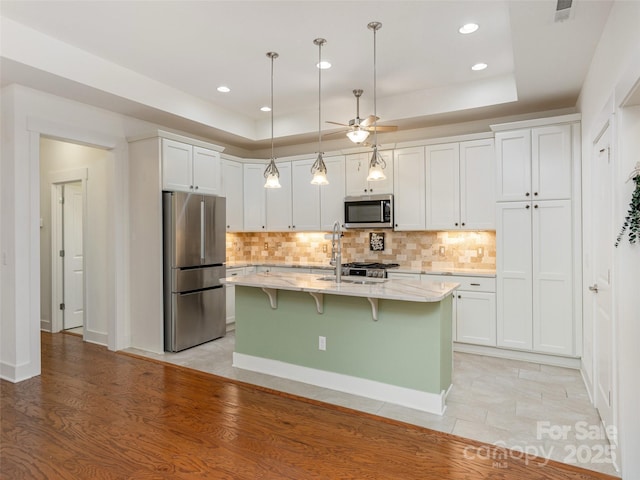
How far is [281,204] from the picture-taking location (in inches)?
230

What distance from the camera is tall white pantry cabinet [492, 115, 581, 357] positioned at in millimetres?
3830

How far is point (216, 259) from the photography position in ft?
15.9

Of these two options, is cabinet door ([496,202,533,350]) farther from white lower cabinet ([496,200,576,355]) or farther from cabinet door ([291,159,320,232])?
cabinet door ([291,159,320,232])

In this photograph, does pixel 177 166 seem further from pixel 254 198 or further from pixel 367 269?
pixel 367 269

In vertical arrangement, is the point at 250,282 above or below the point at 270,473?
above

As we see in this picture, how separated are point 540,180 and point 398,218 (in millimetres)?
1639

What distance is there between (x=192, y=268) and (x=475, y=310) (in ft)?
10.8

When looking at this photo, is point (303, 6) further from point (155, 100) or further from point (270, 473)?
point (270, 473)

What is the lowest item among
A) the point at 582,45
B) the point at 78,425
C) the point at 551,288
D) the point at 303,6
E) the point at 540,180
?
the point at 78,425

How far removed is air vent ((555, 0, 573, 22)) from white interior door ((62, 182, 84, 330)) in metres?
5.73

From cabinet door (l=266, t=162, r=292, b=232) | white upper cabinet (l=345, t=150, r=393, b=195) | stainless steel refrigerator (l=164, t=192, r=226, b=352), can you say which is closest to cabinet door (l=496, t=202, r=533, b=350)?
white upper cabinet (l=345, t=150, r=393, b=195)

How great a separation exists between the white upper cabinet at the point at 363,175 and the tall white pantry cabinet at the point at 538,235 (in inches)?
51.7

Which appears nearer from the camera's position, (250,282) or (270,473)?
(270,473)

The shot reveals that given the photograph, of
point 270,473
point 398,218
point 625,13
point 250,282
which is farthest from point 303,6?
point 270,473
